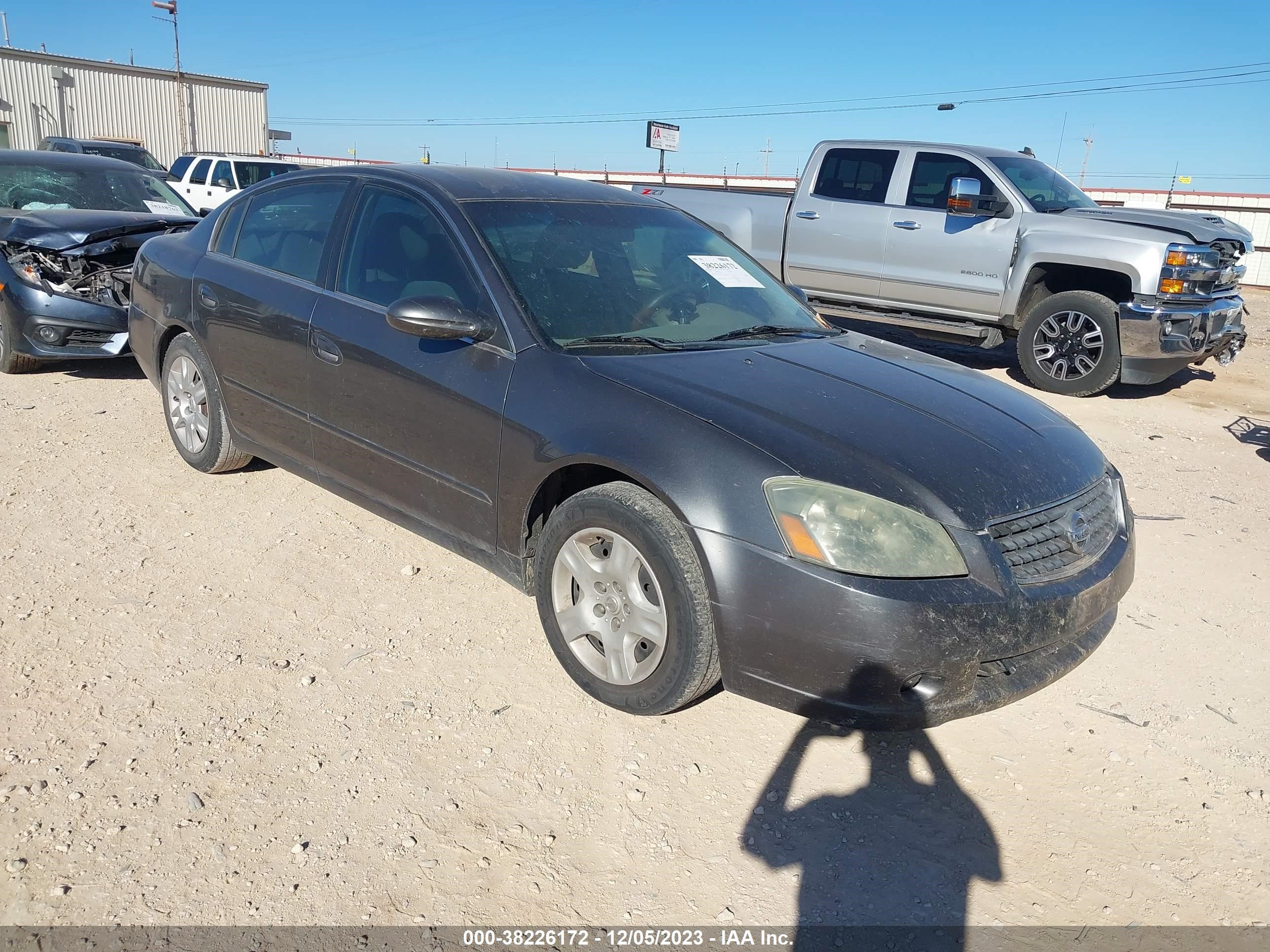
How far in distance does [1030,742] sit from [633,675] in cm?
130

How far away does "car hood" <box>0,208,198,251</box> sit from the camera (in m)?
6.48

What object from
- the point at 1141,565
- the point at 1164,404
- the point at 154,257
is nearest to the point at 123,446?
the point at 154,257

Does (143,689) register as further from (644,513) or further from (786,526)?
(786,526)

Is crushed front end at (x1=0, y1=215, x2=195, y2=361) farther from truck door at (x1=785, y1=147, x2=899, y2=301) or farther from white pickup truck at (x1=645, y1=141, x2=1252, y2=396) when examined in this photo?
truck door at (x1=785, y1=147, x2=899, y2=301)

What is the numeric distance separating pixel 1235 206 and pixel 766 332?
82.8ft

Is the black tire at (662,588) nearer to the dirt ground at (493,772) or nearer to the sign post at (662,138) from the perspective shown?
the dirt ground at (493,772)

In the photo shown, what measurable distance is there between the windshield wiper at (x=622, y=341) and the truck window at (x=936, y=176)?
6.06m

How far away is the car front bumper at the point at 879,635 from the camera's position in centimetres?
251

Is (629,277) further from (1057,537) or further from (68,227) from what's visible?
(68,227)

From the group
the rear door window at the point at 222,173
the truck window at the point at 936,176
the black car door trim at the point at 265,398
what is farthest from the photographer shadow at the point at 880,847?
the rear door window at the point at 222,173

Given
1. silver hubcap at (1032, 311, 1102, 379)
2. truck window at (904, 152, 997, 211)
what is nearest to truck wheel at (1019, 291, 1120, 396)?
silver hubcap at (1032, 311, 1102, 379)

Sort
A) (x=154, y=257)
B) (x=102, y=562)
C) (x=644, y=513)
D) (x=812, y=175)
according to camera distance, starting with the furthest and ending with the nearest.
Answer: (x=812, y=175) < (x=154, y=257) < (x=102, y=562) < (x=644, y=513)

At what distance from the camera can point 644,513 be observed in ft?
9.11

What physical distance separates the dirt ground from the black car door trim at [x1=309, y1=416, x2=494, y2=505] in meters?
0.56
